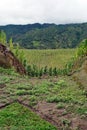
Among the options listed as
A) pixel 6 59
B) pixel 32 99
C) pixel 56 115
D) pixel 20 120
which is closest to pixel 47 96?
pixel 32 99

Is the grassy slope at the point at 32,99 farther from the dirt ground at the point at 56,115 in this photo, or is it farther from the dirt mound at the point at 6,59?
the dirt mound at the point at 6,59

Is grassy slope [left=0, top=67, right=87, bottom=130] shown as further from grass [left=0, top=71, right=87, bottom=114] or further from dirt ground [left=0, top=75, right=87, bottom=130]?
dirt ground [left=0, top=75, right=87, bottom=130]

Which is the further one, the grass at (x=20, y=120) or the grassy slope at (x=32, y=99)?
the grassy slope at (x=32, y=99)

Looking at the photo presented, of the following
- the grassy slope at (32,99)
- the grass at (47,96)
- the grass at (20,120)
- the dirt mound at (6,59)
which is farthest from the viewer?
the dirt mound at (6,59)

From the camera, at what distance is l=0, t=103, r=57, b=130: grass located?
20.2 meters

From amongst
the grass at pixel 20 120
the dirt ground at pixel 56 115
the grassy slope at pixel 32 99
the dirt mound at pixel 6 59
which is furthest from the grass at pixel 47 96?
the dirt mound at pixel 6 59

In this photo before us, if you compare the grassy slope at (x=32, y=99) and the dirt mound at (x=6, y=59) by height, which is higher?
the grassy slope at (x=32, y=99)

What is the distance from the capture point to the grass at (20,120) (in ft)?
66.1

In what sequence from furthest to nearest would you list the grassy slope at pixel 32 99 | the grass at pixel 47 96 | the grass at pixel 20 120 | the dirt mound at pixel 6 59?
the dirt mound at pixel 6 59
the grass at pixel 47 96
the grassy slope at pixel 32 99
the grass at pixel 20 120

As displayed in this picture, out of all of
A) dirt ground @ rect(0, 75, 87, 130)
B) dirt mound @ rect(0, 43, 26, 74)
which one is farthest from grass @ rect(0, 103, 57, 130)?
dirt mound @ rect(0, 43, 26, 74)

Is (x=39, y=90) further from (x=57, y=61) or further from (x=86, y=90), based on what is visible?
(x=57, y=61)

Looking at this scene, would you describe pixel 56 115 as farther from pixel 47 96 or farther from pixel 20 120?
pixel 47 96

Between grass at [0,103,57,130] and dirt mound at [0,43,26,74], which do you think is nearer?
grass at [0,103,57,130]

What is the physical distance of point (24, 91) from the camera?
2877 centimetres
